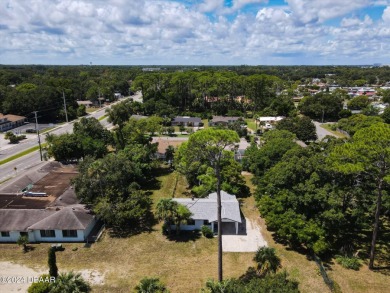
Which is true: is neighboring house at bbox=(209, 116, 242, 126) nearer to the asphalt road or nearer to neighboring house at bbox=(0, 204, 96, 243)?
the asphalt road

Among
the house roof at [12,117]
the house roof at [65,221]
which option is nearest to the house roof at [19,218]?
the house roof at [65,221]

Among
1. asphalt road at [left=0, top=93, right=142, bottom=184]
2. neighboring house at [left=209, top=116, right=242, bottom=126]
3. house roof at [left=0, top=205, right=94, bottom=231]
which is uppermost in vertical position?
neighboring house at [left=209, top=116, right=242, bottom=126]

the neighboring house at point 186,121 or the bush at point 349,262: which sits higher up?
the neighboring house at point 186,121

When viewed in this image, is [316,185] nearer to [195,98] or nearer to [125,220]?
[125,220]

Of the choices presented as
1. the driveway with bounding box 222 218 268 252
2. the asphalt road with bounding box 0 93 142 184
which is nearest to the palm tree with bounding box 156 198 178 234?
the driveway with bounding box 222 218 268 252

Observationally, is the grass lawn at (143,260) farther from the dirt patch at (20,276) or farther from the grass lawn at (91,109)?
the grass lawn at (91,109)

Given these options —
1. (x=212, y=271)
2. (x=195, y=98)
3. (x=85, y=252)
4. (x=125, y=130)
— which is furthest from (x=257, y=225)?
(x=195, y=98)
